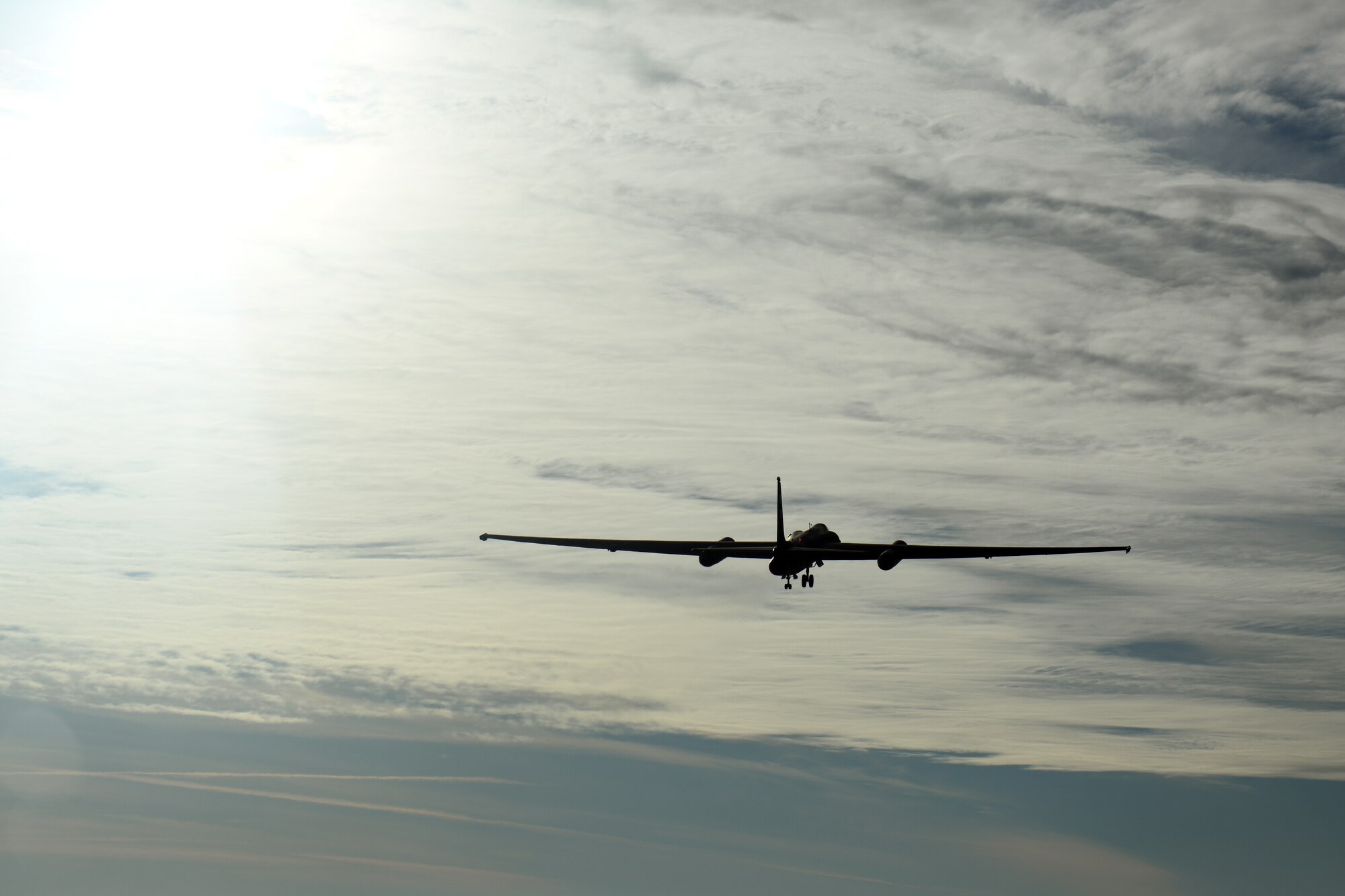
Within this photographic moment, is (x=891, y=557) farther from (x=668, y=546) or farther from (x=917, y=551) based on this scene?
(x=668, y=546)

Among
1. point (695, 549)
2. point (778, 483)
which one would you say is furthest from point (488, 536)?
point (778, 483)

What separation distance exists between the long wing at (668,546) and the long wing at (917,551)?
5.14 meters

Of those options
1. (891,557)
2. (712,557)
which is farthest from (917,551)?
(712,557)

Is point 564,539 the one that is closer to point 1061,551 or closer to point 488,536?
point 488,536

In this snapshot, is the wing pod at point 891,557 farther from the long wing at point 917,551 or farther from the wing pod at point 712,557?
the wing pod at point 712,557

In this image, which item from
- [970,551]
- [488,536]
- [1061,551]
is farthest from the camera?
[488,536]

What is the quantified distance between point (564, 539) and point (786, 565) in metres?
21.6

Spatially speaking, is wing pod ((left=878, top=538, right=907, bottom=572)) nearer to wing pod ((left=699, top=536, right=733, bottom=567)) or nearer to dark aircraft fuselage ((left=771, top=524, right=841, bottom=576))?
dark aircraft fuselage ((left=771, top=524, right=841, bottom=576))

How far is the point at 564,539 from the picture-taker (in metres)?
98.1

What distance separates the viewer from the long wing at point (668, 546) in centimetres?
9012

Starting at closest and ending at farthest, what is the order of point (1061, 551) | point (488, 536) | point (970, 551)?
point (1061, 551)
point (970, 551)
point (488, 536)

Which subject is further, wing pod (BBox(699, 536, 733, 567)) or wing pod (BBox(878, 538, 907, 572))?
wing pod (BBox(699, 536, 733, 567))

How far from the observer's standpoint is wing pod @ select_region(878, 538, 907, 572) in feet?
272

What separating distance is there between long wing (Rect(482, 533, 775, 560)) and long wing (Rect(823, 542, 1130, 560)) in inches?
202
